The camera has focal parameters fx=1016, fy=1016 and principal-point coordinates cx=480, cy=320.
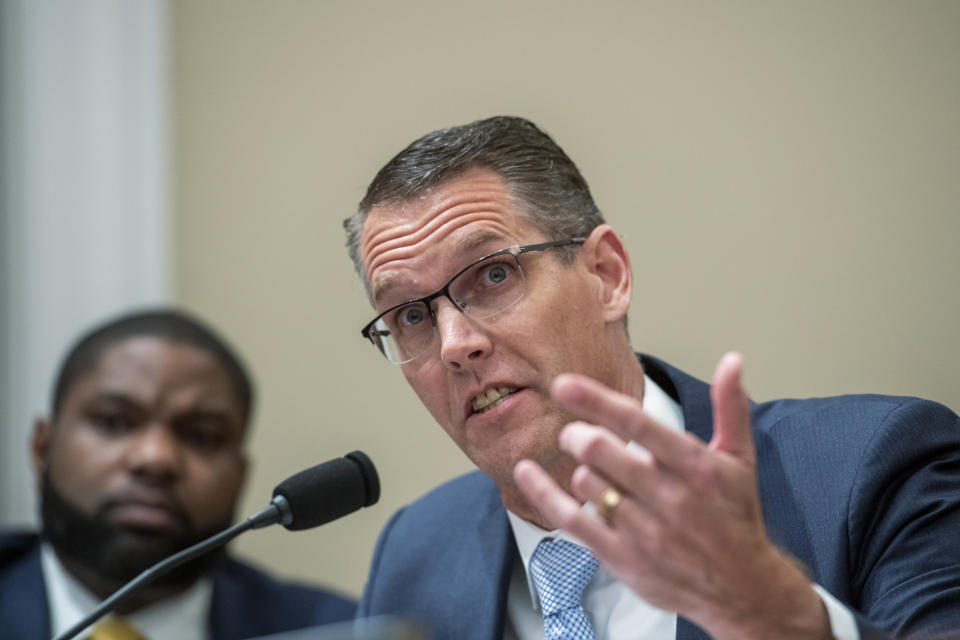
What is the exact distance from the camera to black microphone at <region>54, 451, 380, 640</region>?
1.42 m

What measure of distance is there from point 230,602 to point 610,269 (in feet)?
5.42

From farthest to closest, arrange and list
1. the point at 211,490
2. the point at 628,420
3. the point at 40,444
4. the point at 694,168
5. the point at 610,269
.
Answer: the point at 40,444 → the point at 211,490 → the point at 694,168 → the point at 610,269 → the point at 628,420

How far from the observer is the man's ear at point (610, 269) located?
171 centimetres

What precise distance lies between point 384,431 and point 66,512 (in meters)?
0.89

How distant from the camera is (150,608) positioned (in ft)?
9.12

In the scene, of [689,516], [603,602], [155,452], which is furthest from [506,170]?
[155,452]

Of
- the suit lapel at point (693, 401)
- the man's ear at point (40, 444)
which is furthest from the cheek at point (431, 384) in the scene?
the man's ear at point (40, 444)

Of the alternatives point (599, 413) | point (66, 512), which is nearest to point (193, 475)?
point (66, 512)

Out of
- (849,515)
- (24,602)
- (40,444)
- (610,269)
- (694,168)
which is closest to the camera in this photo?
(849,515)

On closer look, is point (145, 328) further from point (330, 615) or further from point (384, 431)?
point (330, 615)

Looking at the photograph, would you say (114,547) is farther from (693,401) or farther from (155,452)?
(693,401)

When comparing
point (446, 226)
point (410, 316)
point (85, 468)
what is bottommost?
point (85, 468)

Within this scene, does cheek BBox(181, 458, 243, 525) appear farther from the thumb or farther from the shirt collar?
the thumb

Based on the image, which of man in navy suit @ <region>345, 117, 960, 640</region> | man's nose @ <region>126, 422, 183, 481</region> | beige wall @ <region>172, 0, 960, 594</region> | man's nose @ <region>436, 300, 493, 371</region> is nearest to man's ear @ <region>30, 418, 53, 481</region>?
man's nose @ <region>126, 422, 183, 481</region>
